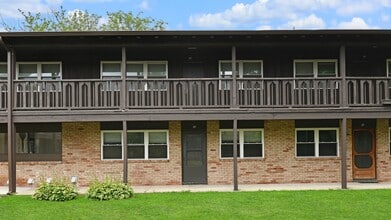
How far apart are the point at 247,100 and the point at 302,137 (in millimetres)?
2788

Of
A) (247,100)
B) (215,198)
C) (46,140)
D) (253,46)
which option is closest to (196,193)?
(215,198)

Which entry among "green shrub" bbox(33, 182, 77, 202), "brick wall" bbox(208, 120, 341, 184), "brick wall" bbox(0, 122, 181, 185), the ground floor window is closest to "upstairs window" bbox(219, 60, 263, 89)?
"brick wall" bbox(208, 120, 341, 184)

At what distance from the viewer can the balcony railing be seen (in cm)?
1580

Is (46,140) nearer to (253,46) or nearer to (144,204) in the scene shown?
(144,204)

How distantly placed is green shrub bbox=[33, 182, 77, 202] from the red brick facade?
3.22 metres

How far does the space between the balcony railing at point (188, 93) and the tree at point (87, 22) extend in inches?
908

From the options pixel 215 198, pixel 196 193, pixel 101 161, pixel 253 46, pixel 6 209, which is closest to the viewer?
pixel 6 209

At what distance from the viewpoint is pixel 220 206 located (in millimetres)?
12531

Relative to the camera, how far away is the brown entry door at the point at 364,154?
695 inches

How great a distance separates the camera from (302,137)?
17656 millimetres

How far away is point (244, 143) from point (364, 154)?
4270 millimetres

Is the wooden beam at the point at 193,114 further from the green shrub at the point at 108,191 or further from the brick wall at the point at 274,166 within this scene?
the green shrub at the point at 108,191

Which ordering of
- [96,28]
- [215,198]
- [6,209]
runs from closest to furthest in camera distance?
[6,209], [215,198], [96,28]

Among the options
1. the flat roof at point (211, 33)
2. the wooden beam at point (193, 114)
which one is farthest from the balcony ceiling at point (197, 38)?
the wooden beam at point (193, 114)
